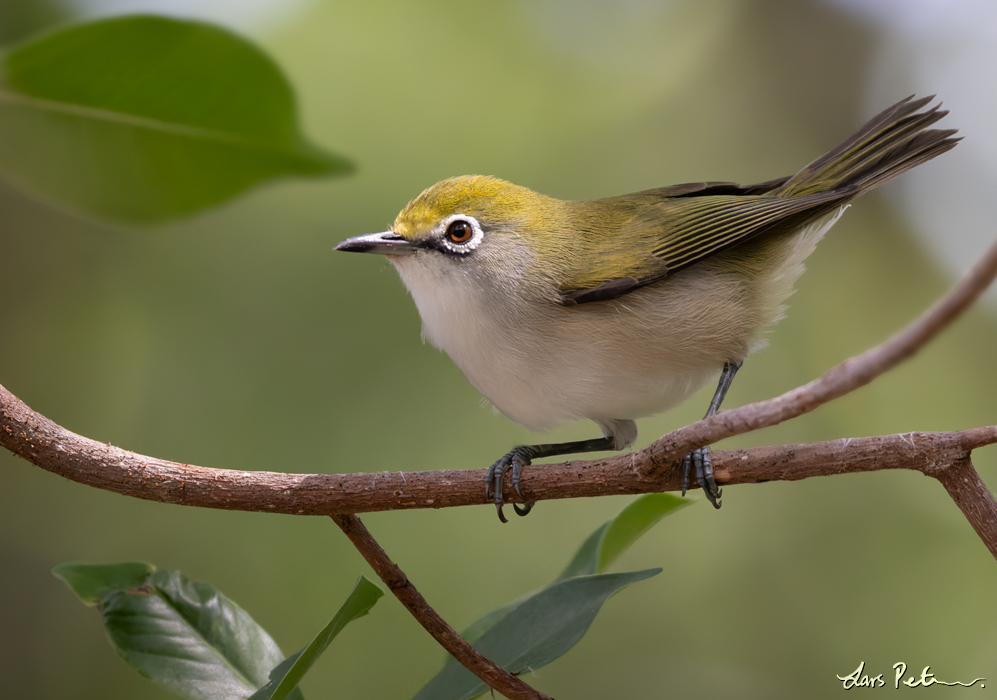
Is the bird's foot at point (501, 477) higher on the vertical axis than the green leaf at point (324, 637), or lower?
higher

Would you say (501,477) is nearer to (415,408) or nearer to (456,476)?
(456,476)

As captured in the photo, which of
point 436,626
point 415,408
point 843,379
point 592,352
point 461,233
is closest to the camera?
point 843,379

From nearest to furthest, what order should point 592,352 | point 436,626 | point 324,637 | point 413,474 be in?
point 324,637, point 436,626, point 413,474, point 592,352

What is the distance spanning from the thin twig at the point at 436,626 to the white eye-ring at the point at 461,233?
1012 millimetres

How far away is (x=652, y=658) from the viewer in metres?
4.73

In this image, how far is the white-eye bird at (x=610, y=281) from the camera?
2.36m

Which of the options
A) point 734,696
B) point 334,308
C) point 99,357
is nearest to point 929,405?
point 734,696

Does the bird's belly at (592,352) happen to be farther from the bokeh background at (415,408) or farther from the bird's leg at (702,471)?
the bokeh background at (415,408)

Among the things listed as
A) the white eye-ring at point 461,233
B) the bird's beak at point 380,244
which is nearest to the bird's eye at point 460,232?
the white eye-ring at point 461,233

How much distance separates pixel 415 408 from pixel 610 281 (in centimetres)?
233

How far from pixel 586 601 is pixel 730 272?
4.45 feet

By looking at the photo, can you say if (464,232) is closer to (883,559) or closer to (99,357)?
(99,357)

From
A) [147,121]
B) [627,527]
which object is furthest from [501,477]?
[147,121]

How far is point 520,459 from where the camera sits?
2.26m
